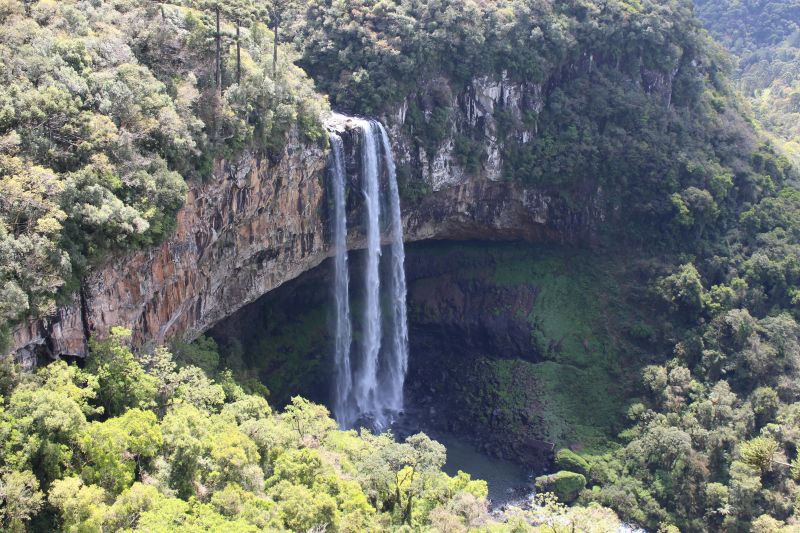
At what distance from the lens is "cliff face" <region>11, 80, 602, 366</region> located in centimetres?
2208

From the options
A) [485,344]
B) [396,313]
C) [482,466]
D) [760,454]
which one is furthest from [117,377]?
[760,454]

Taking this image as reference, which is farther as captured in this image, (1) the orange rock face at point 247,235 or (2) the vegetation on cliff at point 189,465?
(1) the orange rock face at point 247,235

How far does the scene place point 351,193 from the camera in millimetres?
35375

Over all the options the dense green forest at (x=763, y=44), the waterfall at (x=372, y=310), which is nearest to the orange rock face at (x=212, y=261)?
the waterfall at (x=372, y=310)

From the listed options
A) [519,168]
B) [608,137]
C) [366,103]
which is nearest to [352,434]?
[366,103]

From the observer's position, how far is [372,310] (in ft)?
125

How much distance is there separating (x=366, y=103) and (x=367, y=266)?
8.22 m

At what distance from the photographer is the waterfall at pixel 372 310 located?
1384 inches

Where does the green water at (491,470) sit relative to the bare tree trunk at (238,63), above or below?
below

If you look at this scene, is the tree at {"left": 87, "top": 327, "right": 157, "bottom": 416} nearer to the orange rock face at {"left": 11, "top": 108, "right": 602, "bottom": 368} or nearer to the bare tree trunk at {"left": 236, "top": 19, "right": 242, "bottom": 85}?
the orange rock face at {"left": 11, "top": 108, "right": 602, "bottom": 368}

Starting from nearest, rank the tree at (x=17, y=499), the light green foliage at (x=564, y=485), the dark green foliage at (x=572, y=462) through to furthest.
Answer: the tree at (x=17, y=499), the light green foliage at (x=564, y=485), the dark green foliage at (x=572, y=462)

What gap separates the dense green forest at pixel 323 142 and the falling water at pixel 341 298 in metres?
3.04

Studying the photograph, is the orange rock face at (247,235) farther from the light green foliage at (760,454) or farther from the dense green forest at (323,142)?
the light green foliage at (760,454)

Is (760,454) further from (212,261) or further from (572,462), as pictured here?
(212,261)
